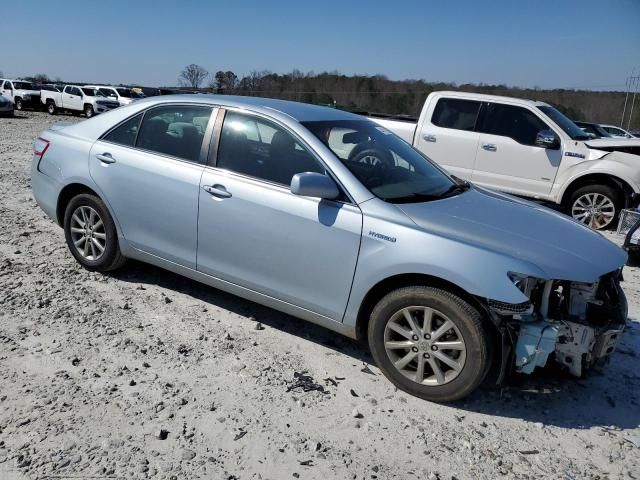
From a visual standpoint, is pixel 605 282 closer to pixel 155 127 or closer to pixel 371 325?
pixel 371 325

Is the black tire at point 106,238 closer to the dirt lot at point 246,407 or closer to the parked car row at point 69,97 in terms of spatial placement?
the dirt lot at point 246,407

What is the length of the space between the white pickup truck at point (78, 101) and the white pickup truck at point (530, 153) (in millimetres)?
24035

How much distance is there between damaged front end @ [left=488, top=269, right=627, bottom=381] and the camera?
3.12 m

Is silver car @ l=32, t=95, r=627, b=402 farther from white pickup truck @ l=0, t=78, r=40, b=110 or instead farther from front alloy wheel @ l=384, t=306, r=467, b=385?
white pickup truck @ l=0, t=78, r=40, b=110

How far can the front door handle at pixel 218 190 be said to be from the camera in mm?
3906

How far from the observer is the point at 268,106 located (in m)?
4.14

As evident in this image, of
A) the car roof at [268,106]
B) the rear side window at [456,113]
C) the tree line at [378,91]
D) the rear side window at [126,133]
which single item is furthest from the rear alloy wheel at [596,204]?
the tree line at [378,91]

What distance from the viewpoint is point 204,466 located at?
2715 mm

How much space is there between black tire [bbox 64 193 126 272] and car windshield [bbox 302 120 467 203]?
1.98 metres

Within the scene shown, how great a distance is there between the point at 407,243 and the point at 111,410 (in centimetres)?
195

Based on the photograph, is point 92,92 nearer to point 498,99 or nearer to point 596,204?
point 498,99

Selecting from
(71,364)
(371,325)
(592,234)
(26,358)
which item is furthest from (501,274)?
(26,358)

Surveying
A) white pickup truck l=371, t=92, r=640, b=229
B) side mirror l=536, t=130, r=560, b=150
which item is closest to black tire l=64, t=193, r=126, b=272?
white pickup truck l=371, t=92, r=640, b=229

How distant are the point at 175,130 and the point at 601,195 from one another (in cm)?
682
